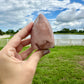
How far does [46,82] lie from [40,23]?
2.38 metres

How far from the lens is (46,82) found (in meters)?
3.38

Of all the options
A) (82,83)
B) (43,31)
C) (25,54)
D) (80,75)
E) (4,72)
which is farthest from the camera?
(80,75)

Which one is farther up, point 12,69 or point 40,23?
point 40,23

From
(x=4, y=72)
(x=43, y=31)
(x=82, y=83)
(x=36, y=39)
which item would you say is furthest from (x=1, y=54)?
(x=82, y=83)

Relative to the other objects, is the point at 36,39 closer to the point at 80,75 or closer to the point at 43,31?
the point at 43,31

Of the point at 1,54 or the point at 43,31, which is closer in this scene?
the point at 1,54

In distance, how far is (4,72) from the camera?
3.84 ft

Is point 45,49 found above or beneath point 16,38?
beneath

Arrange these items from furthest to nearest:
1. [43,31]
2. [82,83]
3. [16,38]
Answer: [82,83] → [43,31] → [16,38]

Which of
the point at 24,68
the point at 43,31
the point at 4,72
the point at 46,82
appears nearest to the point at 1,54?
the point at 4,72

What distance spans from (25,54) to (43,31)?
498 millimetres

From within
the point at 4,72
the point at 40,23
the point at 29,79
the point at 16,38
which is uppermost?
the point at 40,23

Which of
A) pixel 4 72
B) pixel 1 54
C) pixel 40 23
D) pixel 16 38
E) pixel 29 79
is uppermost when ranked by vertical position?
pixel 40 23

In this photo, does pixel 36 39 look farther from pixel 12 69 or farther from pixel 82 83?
pixel 82 83
